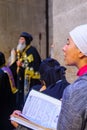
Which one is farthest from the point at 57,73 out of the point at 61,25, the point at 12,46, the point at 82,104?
the point at 12,46

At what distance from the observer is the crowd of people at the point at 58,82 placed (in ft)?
6.83

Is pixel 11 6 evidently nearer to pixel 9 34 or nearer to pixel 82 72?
pixel 9 34

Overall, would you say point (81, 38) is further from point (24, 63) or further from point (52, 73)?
point (24, 63)

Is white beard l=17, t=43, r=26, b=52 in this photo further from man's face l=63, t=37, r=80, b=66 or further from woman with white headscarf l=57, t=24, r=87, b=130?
woman with white headscarf l=57, t=24, r=87, b=130

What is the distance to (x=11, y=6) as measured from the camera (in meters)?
10.8

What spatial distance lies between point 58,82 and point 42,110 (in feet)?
1.46

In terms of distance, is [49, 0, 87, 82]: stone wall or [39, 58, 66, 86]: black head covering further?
[49, 0, 87, 82]: stone wall

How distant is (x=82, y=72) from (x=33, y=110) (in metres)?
0.82

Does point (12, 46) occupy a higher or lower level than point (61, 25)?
lower

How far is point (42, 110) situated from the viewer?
9.61 ft

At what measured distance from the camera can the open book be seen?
2814mm

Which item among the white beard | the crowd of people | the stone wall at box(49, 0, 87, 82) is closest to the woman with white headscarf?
the crowd of people

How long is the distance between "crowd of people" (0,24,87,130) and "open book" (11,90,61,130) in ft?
0.27

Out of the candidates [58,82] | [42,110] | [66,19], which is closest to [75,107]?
[42,110]
